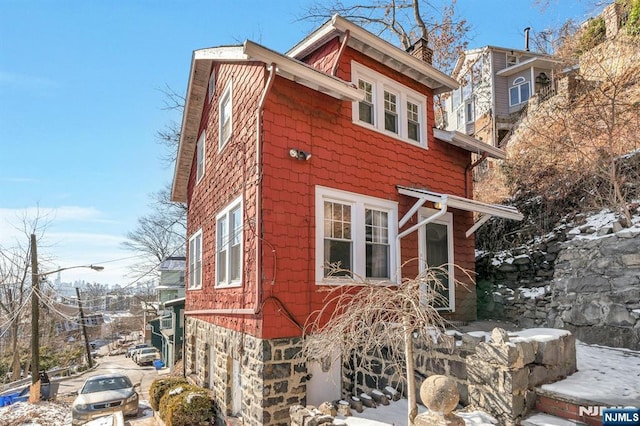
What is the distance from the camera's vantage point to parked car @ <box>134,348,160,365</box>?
27.5 m

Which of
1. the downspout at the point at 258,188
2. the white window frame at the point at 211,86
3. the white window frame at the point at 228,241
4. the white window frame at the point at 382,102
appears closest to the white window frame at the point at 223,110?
the white window frame at the point at 211,86

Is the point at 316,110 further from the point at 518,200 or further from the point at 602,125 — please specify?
the point at 602,125

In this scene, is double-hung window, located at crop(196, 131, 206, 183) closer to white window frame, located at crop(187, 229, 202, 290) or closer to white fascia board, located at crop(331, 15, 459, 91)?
white window frame, located at crop(187, 229, 202, 290)

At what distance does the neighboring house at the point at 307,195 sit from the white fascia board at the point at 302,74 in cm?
2

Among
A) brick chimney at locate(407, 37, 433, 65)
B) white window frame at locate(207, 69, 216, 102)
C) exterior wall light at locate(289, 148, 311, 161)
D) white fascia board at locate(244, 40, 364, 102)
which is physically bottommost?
exterior wall light at locate(289, 148, 311, 161)

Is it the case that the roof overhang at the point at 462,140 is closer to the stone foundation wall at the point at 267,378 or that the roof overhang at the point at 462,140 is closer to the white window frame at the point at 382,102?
the white window frame at the point at 382,102

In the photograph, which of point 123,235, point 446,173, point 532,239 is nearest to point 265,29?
point 446,173

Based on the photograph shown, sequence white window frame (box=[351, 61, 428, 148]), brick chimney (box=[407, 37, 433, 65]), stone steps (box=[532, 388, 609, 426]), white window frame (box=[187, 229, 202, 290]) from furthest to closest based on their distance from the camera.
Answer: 1. white window frame (box=[187, 229, 202, 290])
2. brick chimney (box=[407, 37, 433, 65])
3. white window frame (box=[351, 61, 428, 148])
4. stone steps (box=[532, 388, 609, 426])

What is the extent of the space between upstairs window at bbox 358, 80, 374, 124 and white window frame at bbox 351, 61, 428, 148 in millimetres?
69

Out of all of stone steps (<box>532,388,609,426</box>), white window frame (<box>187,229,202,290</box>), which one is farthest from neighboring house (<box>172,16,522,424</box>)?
stone steps (<box>532,388,609,426</box>)

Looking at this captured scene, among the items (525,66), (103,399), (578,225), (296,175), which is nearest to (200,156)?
(296,175)

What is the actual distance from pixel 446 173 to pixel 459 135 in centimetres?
91

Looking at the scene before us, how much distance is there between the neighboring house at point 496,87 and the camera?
22547 mm

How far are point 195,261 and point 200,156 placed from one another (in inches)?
123
